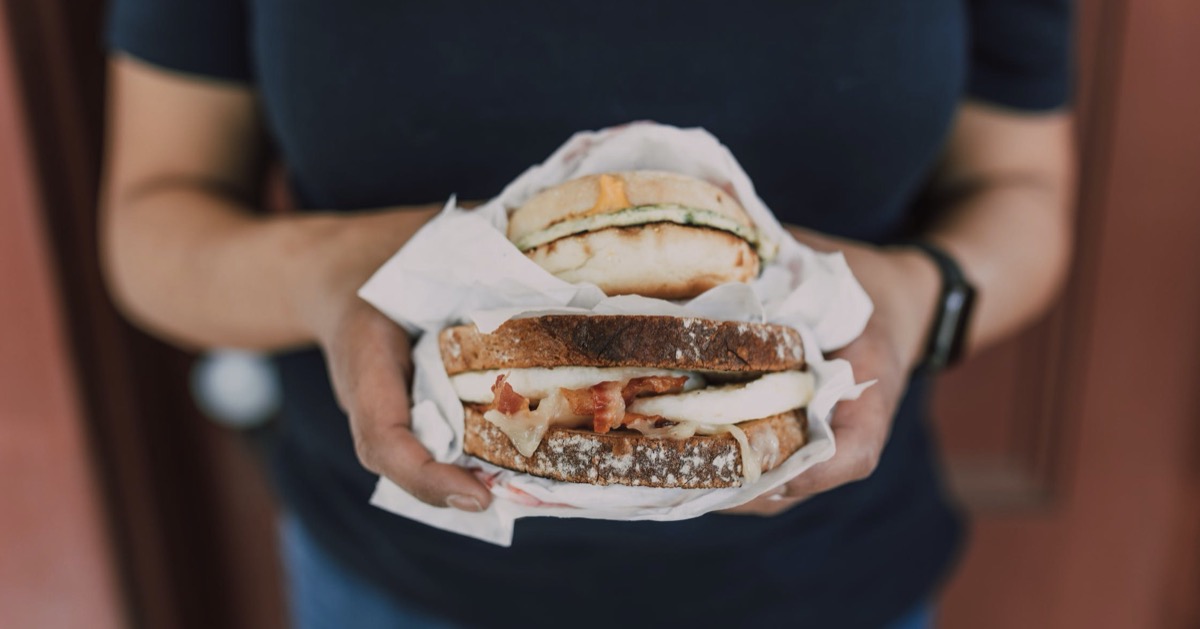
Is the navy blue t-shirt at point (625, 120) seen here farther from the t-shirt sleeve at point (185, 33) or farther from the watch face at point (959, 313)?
→ the watch face at point (959, 313)

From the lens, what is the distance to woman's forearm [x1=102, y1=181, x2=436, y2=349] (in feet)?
2.61

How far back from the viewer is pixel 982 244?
3.41 ft

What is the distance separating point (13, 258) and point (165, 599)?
2.35 feet

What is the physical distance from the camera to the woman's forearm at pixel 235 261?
796 millimetres

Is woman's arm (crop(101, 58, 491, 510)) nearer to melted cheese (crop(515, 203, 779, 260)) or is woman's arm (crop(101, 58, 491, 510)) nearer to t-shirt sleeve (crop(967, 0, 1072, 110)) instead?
melted cheese (crop(515, 203, 779, 260))

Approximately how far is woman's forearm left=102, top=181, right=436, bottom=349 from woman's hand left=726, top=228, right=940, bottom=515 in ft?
1.31

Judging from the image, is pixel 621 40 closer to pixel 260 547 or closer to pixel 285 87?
pixel 285 87

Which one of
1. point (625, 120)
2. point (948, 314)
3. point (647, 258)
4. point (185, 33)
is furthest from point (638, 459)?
point (185, 33)

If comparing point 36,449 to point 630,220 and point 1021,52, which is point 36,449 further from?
point 1021,52

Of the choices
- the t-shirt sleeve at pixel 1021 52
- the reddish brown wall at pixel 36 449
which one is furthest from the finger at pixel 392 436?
the reddish brown wall at pixel 36 449

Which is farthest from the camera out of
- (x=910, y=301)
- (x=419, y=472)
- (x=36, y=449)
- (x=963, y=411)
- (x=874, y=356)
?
(x=963, y=411)

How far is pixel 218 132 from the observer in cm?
105

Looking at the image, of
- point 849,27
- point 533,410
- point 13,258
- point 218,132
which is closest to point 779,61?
point 849,27

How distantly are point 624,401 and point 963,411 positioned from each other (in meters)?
1.15
